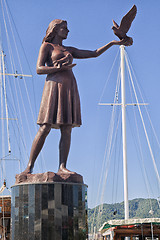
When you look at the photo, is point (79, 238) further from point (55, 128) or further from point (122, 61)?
point (122, 61)

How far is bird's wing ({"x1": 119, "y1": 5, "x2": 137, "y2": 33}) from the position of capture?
33.3 ft

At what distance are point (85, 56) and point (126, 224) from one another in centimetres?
853

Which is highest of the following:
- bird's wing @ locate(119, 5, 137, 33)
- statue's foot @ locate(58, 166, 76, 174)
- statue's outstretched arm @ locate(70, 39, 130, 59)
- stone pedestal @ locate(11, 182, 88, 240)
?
bird's wing @ locate(119, 5, 137, 33)

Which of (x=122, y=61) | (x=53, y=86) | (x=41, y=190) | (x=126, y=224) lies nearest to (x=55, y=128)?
(x=53, y=86)

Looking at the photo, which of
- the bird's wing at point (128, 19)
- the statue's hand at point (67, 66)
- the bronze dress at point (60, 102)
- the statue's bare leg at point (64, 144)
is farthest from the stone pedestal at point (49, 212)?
the bird's wing at point (128, 19)

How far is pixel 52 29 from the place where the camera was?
1002 cm

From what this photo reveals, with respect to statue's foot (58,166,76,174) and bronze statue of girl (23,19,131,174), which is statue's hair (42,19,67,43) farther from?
statue's foot (58,166,76,174)

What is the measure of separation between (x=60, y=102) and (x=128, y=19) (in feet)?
9.27

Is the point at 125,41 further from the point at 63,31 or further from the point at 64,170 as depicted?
the point at 64,170

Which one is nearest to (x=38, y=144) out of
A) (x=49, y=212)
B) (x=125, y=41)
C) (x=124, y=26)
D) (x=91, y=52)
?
(x=49, y=212)

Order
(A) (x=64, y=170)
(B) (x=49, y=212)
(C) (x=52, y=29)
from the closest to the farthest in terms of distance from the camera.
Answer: (B) (x=49, y=212) < (A) (x=64, y=170) < (C) (x=52, y=29)

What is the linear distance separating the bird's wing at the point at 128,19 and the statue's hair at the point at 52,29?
60.7 inches

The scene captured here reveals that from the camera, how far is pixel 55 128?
9.97 metres

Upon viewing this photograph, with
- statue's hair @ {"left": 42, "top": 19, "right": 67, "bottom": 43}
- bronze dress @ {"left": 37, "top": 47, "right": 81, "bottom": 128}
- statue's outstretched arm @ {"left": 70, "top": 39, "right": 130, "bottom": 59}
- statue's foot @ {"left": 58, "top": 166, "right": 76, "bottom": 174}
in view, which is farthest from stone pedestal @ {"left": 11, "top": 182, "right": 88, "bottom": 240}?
statue's hair @ {"left": 42, "top": 19, "right": 67, "bottom": 43}
